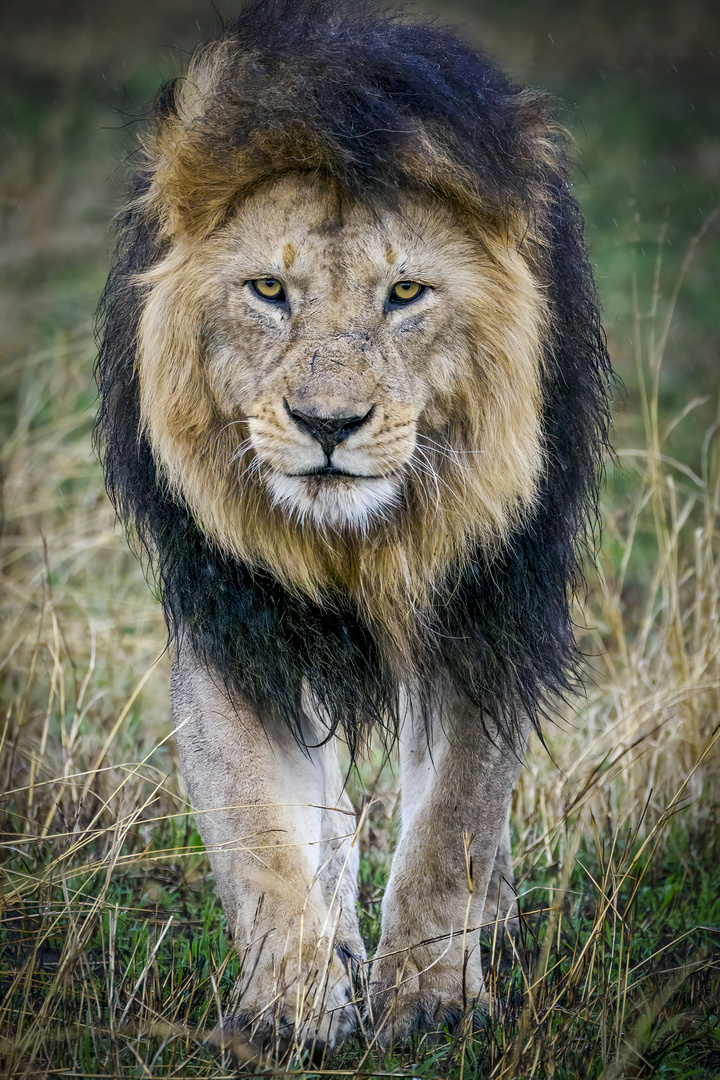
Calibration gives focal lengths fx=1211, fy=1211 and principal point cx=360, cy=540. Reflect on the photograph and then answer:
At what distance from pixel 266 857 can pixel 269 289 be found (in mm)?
1349

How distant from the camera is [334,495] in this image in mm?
2707

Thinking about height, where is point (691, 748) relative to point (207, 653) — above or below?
below

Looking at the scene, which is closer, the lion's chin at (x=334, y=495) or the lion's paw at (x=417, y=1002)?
the lion's chin at (x=334, y=495)

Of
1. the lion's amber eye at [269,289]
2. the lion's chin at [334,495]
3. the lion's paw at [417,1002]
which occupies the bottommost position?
the lion's paw at [417,1002]

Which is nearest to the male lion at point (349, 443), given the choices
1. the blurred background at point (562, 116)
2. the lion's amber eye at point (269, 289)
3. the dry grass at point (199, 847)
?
the lion's amber eye at point (269, 289)

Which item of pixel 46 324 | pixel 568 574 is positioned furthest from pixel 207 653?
pixel 46 324

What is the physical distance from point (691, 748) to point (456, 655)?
166 centimetres

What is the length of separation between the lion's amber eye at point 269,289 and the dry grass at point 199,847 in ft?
3.70

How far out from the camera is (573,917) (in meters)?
3.68

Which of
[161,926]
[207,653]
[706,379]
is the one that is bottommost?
[161,926]

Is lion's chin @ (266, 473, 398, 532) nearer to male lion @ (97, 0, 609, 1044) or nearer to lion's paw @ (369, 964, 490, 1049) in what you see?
male lion @ (97, 0, 609, 1044)

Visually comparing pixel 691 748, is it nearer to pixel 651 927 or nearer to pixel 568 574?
pixel 651 927

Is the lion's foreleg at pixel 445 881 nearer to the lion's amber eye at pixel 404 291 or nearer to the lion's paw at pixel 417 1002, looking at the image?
the lion's paw at pixel 417 1002

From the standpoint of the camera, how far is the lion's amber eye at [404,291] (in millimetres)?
2744
